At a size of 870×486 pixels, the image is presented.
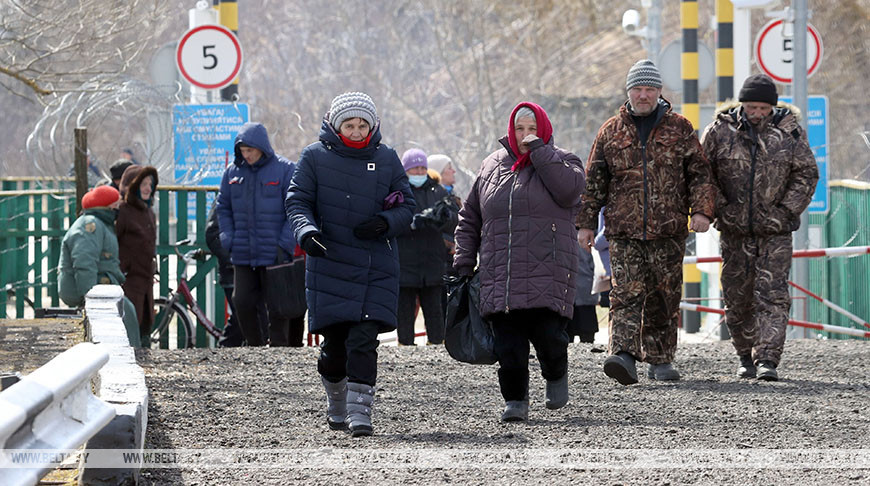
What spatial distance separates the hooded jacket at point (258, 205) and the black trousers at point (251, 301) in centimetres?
13

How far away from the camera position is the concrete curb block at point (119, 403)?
568cm

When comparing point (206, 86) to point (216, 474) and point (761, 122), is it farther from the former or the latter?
point (216, 474)

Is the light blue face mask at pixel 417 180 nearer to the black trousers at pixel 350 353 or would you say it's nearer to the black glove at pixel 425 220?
the black glove at pixel 425 220

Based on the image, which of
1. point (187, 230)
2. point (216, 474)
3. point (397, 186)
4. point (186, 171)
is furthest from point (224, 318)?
point (216, 474)

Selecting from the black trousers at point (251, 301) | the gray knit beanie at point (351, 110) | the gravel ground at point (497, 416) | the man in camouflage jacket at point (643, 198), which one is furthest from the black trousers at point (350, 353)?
the black trousers at point (251, 301)

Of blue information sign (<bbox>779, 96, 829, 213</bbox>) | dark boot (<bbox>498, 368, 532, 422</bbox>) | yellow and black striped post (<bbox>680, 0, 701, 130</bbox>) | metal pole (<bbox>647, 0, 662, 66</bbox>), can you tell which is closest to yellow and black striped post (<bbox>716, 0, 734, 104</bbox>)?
yellow and black striped post (<bbox>680, 0, 701, 130</bbox>)

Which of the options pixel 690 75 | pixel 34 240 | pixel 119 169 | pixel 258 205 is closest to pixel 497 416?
→ pixel 258 205

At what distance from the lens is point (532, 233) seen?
25.4 ft

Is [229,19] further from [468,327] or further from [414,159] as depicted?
[468,327]

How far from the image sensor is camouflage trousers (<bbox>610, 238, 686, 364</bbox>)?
927 centimetres

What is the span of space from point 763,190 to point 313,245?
334 centimetres

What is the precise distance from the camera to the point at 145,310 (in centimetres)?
1255

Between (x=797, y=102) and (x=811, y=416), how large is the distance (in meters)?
6.97

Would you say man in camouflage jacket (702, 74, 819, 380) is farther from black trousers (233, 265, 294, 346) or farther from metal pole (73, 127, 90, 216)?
metal pole (73, 127, 90, 216)
